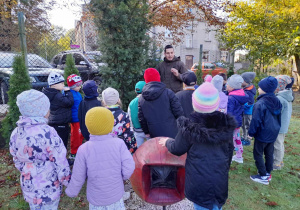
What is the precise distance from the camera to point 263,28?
995cm

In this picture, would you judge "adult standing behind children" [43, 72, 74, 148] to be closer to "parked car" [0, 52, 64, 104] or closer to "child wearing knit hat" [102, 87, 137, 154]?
"child wearing knit hat" [102, 87, 137, 154]

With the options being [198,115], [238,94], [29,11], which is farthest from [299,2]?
[29,11]

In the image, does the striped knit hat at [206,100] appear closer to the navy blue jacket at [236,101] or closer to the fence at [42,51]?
the navy blue jacket at [236,101]

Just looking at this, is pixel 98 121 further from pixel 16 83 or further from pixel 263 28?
pixel 263 28

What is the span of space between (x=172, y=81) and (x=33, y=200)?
3571 mm

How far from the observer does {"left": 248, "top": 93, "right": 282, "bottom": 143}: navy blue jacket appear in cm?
341

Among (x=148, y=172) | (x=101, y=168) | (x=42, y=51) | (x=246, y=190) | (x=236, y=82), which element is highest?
(x=42, y=51)

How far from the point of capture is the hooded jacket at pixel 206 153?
6.40ft

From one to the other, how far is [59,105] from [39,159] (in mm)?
1775

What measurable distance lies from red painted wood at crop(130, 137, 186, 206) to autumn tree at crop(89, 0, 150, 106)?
2.39 metres

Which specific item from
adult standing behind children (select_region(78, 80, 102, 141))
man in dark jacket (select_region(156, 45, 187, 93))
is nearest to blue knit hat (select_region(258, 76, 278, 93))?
man in dark jacket (select_region(156, 45, 187, 93))

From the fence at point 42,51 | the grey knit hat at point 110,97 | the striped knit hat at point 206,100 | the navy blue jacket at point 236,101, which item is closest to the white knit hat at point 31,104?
the grey knit hat at point 110,97

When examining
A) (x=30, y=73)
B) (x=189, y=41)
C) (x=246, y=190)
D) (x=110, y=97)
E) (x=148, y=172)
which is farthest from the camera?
(x=189, y=41)

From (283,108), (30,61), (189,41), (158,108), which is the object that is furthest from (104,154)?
(189,41)
